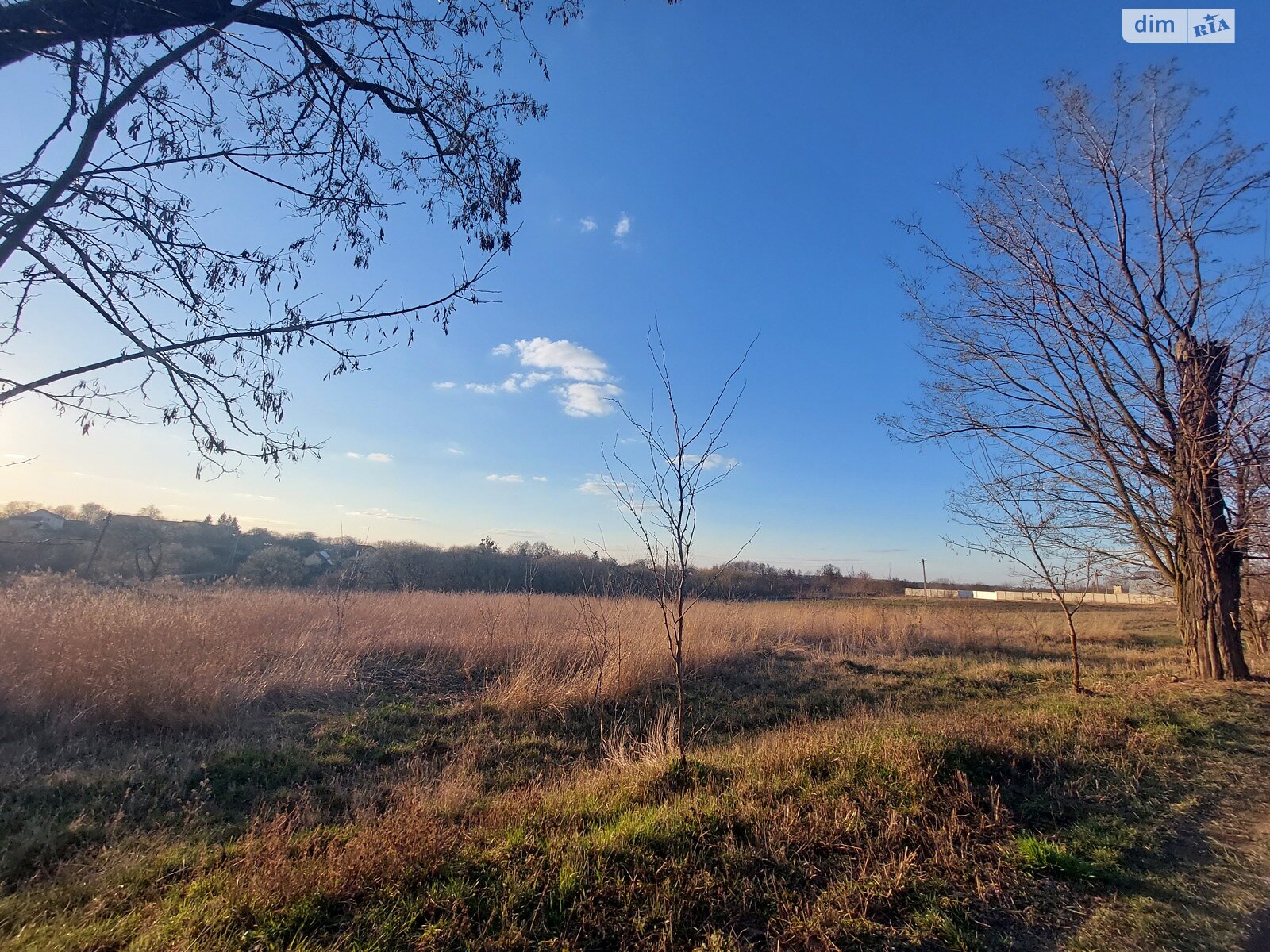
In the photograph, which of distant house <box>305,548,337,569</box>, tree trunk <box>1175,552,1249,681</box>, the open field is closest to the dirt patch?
the open field

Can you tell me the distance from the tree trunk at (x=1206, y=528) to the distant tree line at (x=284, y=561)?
11.6 metres

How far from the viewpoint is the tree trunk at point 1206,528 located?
8.78 meters

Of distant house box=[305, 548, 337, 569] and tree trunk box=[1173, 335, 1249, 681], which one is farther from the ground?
tree trunk box=[1173, 335, 1249, 681]

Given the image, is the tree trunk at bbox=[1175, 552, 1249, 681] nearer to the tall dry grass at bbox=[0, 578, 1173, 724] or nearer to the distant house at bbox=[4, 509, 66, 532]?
the tall dry grass at bbox=[0, 578, 1173, 724]

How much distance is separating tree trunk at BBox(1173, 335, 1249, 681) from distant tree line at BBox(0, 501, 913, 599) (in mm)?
11584

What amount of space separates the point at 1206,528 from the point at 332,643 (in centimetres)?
1526

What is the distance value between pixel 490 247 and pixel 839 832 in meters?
4.64

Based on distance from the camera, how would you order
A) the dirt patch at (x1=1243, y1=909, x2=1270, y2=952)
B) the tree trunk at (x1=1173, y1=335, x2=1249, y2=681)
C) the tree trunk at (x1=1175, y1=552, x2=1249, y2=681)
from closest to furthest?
the dirt patch at (x1=1243, y1=909, x2=1270, y2=952) < the tree trunk at (x1=1173, y1=335, x2=1249, y2=681) < the tree trunk at (x1=1175, y1=552, x2=1249, y2=681)

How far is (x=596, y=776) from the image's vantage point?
5.25 meters

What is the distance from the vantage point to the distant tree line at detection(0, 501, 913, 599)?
23188 millimetres

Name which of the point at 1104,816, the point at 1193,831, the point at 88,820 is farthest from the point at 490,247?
the point at 1193,831

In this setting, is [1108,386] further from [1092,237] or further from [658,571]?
[658,571]

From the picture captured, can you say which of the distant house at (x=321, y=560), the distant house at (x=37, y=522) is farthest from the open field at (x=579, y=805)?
the distant house at (x=321, y=560)

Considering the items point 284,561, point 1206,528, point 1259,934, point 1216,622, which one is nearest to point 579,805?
point 1259,934
